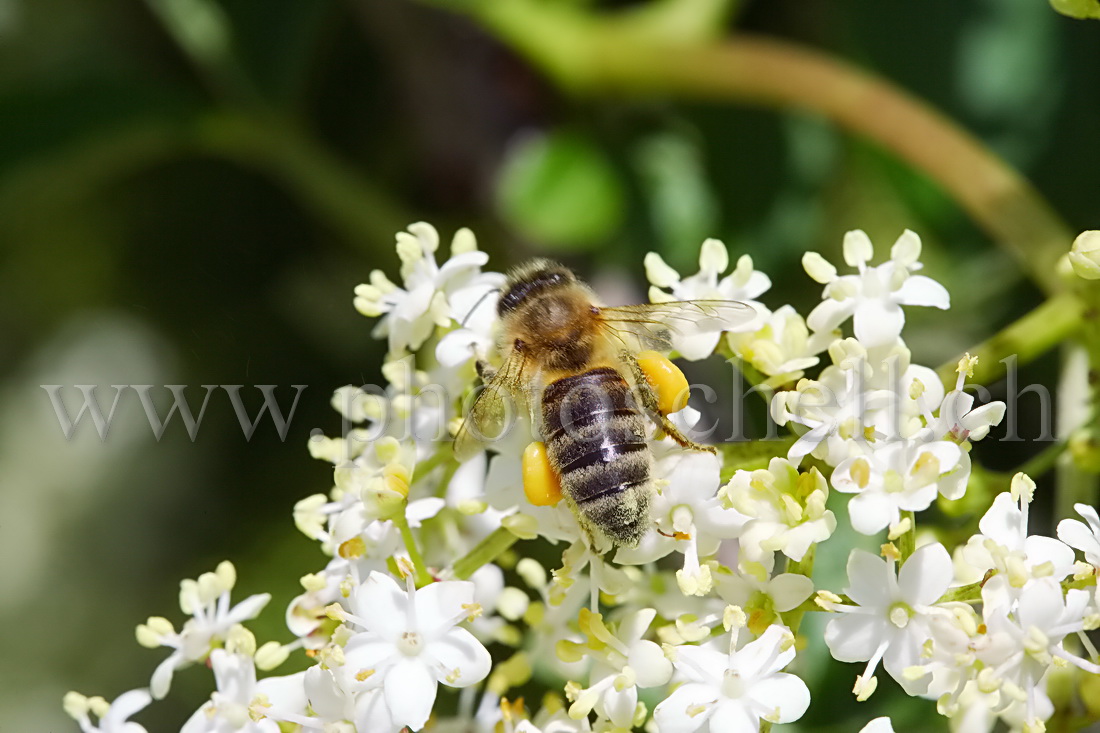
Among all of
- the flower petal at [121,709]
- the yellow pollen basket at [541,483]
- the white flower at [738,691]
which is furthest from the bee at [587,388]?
the flower petal at [121,709]

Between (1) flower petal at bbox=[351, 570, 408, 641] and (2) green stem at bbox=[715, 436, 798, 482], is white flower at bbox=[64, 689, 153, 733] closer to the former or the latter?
(1) flower petal at bbox=[351, 570, 408, 641]

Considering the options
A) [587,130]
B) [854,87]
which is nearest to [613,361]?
[854,87]

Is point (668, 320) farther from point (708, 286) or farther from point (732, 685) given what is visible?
point (732, 685)

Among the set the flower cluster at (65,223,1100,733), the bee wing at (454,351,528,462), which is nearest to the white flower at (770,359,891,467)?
the flower cluster at (65,223,1100,733)

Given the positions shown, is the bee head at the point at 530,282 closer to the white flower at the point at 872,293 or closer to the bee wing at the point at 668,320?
the bee wing at the point at 668,320

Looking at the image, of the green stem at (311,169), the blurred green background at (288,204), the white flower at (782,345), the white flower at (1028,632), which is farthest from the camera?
the green stem at (311,169)

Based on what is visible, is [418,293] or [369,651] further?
[418,293]

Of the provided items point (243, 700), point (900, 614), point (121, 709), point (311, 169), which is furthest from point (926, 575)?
point (311, 169)
